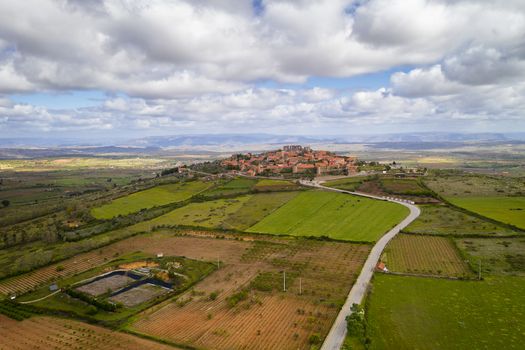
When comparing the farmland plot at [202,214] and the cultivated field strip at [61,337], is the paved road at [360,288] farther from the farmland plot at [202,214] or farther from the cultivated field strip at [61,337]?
the farmland plot at [202,214]

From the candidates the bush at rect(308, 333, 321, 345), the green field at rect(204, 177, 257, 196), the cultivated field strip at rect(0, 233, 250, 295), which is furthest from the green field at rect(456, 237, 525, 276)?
the green field at rect(204, 177, 257, 196)

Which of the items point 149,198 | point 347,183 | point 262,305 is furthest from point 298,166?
point 262,305

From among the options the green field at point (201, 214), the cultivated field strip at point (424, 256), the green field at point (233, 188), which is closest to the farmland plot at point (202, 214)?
the green field at point (201, 214)

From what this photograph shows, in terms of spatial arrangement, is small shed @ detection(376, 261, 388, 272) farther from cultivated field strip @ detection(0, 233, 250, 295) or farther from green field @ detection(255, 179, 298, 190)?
green field @ detection(255, 179, 298, 190)

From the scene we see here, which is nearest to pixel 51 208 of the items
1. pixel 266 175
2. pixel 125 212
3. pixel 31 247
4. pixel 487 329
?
pixel 125 212

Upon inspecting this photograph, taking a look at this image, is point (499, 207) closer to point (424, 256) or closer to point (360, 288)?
point (424, 256)
